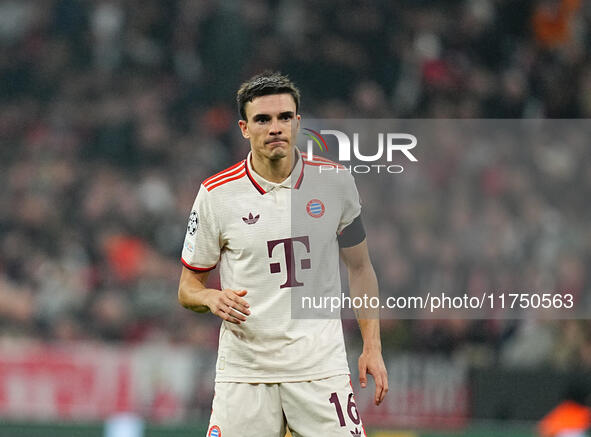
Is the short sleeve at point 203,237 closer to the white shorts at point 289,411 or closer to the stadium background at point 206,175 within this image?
the white shorts at point 289,411

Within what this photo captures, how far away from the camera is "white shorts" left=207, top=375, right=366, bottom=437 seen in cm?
430

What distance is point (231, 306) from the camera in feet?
13.3

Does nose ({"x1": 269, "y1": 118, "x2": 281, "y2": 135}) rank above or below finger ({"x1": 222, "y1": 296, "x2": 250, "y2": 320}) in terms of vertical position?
above

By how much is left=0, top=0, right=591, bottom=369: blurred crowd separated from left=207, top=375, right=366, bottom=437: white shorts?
13.7 ft

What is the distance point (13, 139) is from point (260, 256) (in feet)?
28.9

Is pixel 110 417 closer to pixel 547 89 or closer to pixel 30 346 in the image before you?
pixel 30 346

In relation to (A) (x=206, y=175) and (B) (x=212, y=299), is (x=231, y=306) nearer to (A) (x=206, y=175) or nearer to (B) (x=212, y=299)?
(B) (x=212, y=299)

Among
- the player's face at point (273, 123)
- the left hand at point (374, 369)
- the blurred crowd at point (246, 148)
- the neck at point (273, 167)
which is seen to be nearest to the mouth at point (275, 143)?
the player's face at point (273, 123)

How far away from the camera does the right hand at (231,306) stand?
4.04m

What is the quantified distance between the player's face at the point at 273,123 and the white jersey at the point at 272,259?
167 millimetres

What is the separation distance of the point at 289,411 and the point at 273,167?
97 centimetres

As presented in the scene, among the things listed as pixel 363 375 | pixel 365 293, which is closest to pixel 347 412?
pixel 363 375

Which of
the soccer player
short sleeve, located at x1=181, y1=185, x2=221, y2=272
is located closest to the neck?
the soccer player

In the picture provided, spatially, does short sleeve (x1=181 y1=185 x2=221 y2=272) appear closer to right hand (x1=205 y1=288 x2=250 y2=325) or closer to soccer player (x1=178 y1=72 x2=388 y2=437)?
soccer player (x1=178 y1=72 x2=388 y2=437)
